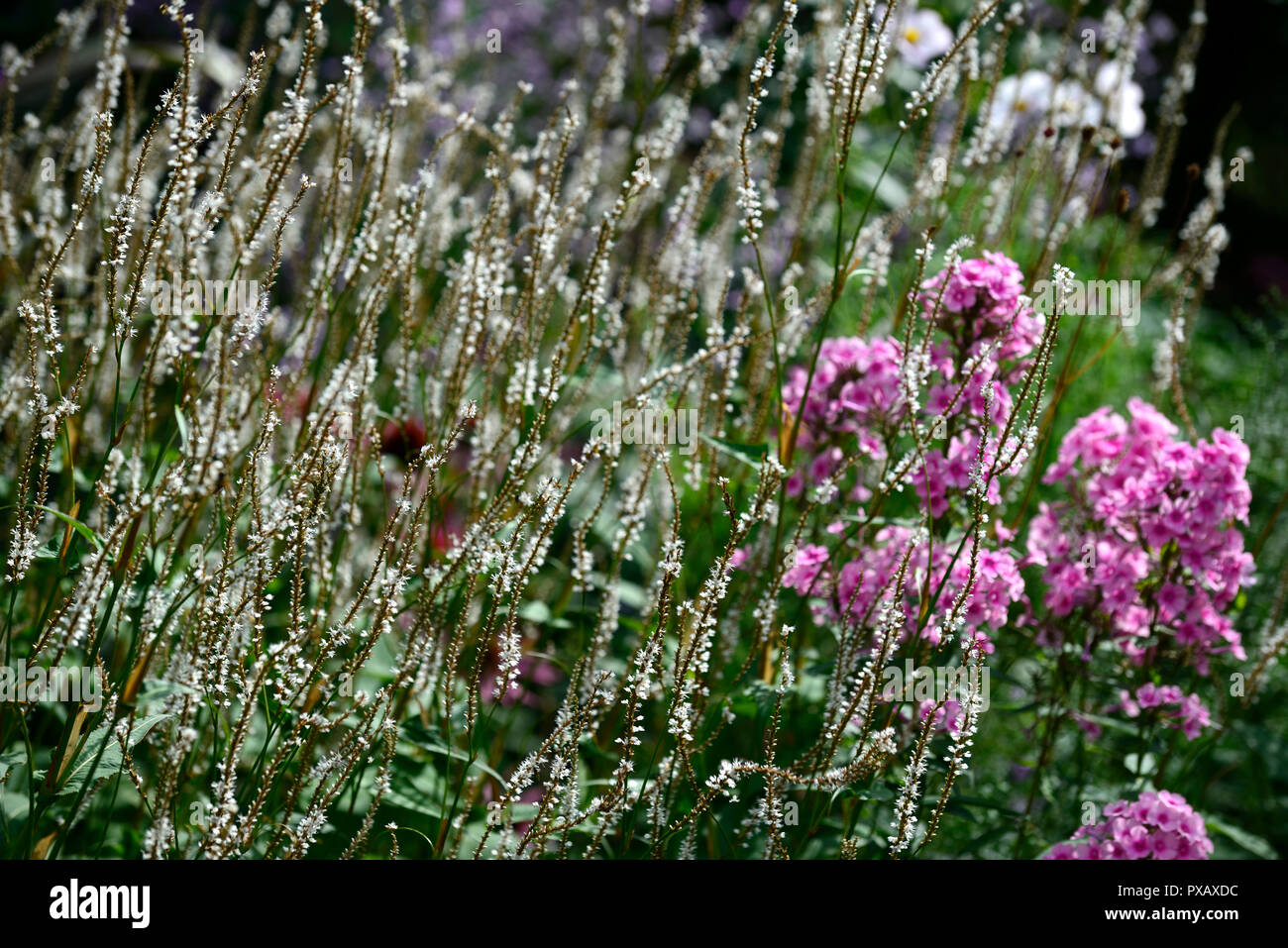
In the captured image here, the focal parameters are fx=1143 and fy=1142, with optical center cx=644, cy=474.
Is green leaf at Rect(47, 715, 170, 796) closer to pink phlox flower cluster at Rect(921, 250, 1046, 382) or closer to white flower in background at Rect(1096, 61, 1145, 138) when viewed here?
pink phlox flower cluster at Rect(921, 250, 1046, 382)

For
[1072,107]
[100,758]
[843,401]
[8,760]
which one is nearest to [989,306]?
[843,401]

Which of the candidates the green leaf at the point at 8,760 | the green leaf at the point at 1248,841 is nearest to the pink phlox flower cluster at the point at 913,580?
the green leaf at the point at 1248,841

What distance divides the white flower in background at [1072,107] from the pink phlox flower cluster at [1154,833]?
1.67 metres

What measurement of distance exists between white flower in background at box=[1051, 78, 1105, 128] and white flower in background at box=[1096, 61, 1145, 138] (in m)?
0.04

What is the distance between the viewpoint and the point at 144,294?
172 cm

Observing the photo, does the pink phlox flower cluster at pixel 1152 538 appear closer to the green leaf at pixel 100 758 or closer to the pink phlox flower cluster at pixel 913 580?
the pink phlox flower cluster at pixel 913 580

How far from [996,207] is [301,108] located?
1.94 meters

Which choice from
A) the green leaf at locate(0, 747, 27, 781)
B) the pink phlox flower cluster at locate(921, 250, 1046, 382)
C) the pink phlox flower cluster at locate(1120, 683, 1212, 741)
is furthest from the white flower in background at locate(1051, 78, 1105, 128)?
the green leaf at locate(0, 747, 27, 781)

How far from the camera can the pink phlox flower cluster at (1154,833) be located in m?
1.91

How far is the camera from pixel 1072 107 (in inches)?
128

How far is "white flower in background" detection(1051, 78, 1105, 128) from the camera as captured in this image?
2.88 m

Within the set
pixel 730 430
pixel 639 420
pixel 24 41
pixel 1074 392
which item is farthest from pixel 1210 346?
pixel 24 41

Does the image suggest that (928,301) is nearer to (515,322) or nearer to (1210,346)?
(515,322)

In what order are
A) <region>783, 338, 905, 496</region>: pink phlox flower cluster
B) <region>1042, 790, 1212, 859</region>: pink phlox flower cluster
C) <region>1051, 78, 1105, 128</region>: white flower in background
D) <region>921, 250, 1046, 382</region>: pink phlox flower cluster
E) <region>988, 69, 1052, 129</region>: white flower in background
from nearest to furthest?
<region>1042, 790, 1212, 859</region>: pink phlox flower cluster < <region>921, 250, 1046, 382</region>: pink phlox flower cluster < <region>783, 338, 905, 496</region>: pink phlox flower cluster < <region>1051, 78, 1105, 128</region>: white flower in background < <region>988, 69, 1052, 129</region>: white flower in background
